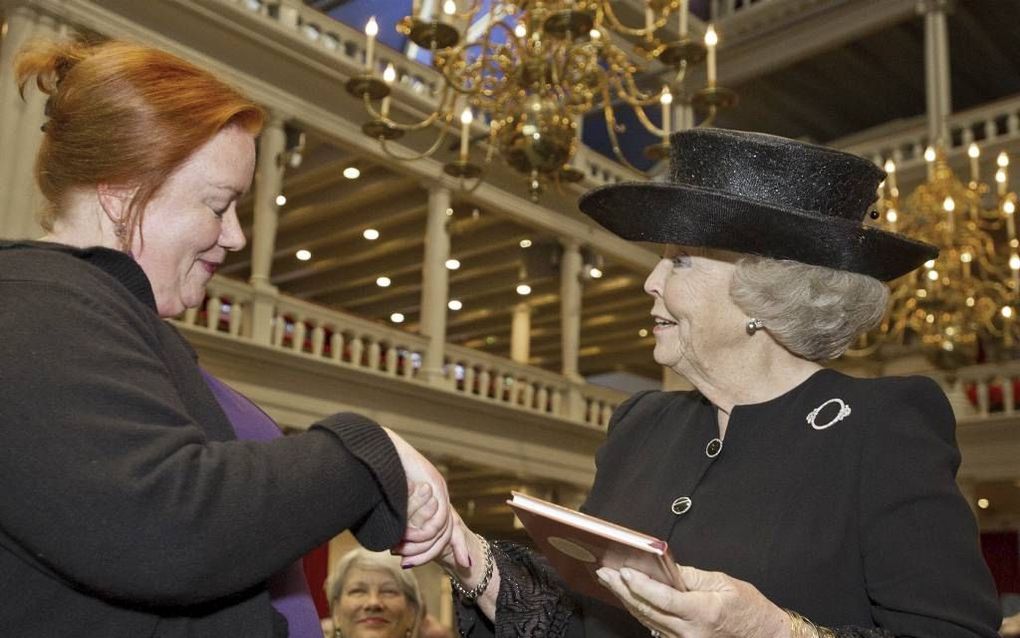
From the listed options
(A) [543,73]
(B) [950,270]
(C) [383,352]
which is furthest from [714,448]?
(C) [383,352]

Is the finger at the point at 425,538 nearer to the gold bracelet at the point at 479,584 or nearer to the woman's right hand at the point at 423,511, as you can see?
the woman's right hand at the point at 423,511

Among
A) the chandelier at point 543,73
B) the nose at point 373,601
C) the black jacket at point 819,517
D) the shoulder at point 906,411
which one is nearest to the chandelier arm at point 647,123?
the chandelier at point 543,73

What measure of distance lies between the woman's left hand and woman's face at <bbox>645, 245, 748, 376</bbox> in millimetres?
489

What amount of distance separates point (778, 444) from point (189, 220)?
909mm

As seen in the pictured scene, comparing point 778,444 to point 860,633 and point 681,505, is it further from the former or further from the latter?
point 860,633

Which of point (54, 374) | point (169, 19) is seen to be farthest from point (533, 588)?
point (169, 19)

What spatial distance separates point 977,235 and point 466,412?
6072 millimetres

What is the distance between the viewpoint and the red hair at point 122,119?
4.14ft

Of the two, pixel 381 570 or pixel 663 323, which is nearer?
pixel 663 323

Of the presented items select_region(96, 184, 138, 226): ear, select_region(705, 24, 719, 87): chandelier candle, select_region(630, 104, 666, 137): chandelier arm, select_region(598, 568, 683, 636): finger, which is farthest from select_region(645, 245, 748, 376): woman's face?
select_region(630, 104, 666, 137): chandelier arm

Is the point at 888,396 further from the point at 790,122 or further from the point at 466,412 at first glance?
the point at 790,122

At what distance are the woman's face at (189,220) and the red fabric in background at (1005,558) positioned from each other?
661 inches

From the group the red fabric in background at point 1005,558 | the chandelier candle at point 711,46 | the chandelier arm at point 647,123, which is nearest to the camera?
the chandelier candle at point 711,46

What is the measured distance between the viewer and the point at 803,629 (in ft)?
4.50
